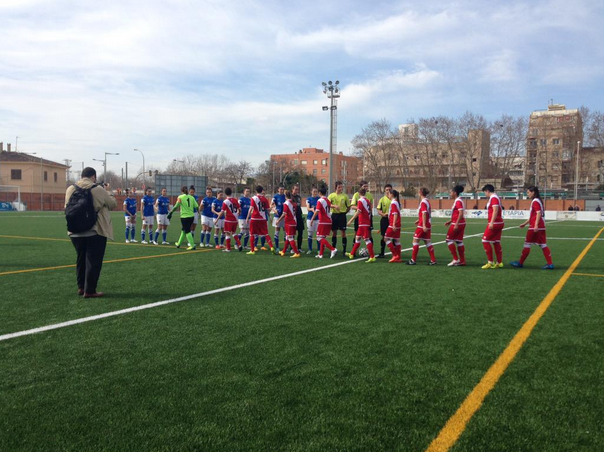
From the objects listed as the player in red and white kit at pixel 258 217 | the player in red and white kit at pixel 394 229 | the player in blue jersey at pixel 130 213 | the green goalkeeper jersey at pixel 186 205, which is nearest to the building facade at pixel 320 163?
the player in blue jersey at pixel 130 213

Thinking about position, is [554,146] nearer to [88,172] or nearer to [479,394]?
[88,172]

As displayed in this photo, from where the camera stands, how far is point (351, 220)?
1112 cm

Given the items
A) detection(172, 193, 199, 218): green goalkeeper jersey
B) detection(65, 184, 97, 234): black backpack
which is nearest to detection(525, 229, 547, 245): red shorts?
detection(65, 184, 97, 234): black backpack

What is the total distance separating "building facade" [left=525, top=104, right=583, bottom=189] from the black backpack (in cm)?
7492

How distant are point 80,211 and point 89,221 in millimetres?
190

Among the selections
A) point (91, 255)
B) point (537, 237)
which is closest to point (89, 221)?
point (91, 255)

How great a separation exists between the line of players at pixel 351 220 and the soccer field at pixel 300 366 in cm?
223

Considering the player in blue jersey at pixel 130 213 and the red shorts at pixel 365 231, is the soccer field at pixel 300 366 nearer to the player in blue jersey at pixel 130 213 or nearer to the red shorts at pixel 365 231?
the red shorts at pixel 365 231

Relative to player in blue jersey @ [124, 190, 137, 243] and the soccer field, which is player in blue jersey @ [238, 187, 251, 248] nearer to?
player in blue jersey @ [124, 190, 137, 243]

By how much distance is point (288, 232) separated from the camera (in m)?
12.3

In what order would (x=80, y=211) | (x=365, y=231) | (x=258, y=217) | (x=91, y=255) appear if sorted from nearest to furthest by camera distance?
(x=80, y=211)
(x=91, y=255)
(x=365, y=231)
(x=258, y=217)

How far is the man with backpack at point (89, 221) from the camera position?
660 centimetres

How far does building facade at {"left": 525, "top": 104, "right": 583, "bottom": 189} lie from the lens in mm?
71312

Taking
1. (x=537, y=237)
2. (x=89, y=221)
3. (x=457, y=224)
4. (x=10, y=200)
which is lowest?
(x=537, y=237)
